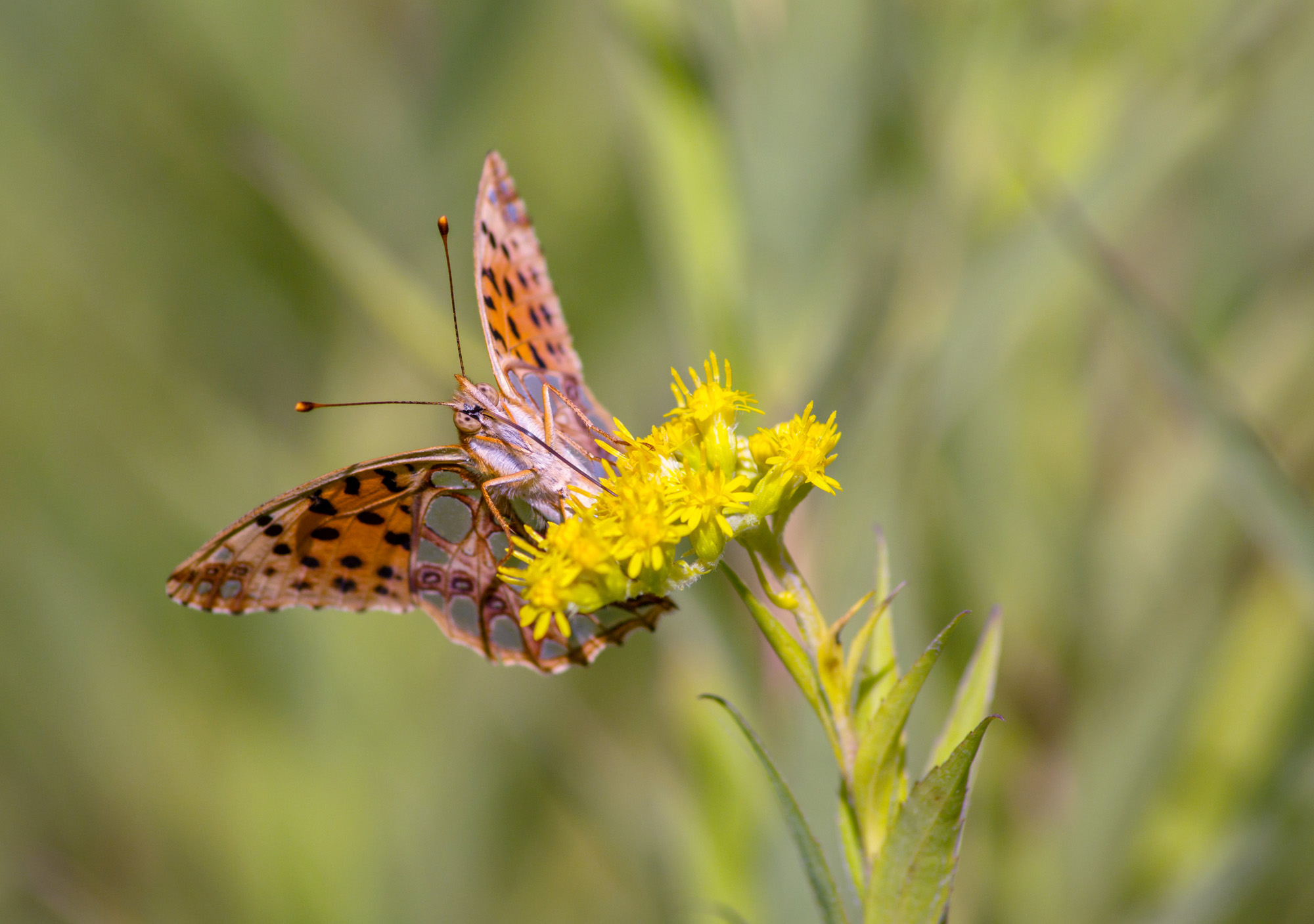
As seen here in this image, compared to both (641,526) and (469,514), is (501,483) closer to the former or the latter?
(469,514)

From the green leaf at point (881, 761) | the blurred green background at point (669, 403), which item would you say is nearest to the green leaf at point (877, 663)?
the green leaf at point (881, 761)

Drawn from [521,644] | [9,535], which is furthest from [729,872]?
[9,535]

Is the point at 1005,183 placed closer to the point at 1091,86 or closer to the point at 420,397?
the point at 1091,86

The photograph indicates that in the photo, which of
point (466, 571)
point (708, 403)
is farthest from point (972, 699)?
point (466, 571)

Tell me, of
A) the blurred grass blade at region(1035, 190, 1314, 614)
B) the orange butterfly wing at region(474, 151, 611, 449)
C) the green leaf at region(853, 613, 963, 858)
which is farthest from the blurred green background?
the green leaf at region(853, 613, 963, 858)

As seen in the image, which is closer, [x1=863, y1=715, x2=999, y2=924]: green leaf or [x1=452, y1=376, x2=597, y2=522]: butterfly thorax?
[x1=863, y1=715, x2=999, y2=924]: green leaf

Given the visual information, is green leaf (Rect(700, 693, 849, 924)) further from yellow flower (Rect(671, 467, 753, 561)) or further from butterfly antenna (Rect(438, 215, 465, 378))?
butterfly antenna (Rect(438, 215, 465, 378))

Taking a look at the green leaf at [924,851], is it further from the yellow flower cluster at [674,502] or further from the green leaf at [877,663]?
the yellow flower cluster at [674,502]
